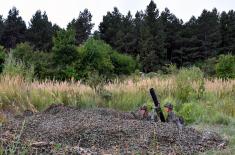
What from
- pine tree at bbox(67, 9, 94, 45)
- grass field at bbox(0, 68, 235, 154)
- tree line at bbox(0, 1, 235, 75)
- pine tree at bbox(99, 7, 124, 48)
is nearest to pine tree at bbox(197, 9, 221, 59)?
tree line at bbox(0, 1, 235, 75)

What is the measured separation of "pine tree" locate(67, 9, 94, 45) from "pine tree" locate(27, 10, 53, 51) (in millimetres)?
3300

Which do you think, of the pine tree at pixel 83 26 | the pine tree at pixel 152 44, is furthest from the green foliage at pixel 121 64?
the pine tree at pixel 83 26

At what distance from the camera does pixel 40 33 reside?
52688 millimetres

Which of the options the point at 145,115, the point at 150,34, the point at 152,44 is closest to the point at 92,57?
the point at 152,44

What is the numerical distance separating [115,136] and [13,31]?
168 feet

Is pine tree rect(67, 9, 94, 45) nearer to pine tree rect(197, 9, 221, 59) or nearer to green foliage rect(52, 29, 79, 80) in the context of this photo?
pine tree rect(197, 9, 221, 59)

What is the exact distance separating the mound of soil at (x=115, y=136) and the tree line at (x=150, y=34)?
39557mm

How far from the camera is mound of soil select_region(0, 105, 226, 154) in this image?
4.95 metres

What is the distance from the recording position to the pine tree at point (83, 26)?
179 ft

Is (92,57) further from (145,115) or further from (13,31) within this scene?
(13,31)

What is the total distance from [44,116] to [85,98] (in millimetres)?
2979

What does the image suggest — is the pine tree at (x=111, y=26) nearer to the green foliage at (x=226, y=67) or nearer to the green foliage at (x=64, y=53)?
the green foliage at (x=64, y=53)

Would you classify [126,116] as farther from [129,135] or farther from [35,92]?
[35,92]

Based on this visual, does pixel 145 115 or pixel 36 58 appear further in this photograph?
pixel 36 58
